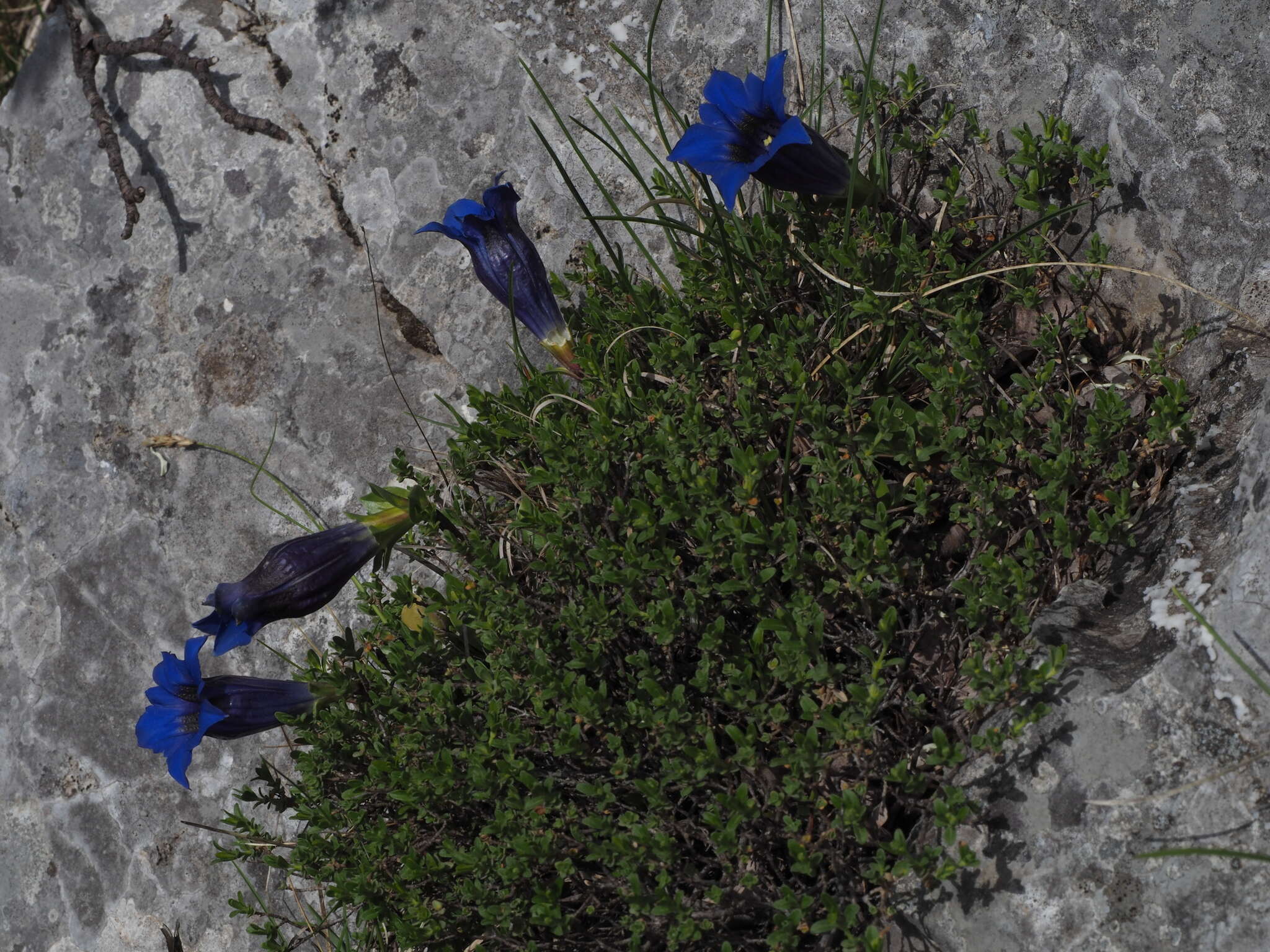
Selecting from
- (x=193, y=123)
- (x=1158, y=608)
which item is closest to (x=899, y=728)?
(x=1158, y=608)

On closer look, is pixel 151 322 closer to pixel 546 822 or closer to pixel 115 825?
pixel 115 825

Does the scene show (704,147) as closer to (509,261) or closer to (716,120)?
(716,120)

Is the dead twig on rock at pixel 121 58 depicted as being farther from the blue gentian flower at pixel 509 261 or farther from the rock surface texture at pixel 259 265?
the blue gentian flower at pixel 509 261

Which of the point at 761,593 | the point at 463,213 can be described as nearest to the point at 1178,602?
the point at 761,593

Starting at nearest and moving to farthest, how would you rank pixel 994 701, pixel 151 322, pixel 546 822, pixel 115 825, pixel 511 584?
1. pixel 994 701
2. pixel 546 822
3. pixel 511 584
4. pixel 115 825
5. pixel 151 322

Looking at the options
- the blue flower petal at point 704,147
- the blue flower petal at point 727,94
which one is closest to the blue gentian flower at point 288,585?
the blue flower petal at point 704,147

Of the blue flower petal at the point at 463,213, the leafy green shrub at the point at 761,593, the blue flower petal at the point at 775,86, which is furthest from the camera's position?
the blue flower petal at the point at 463,213
